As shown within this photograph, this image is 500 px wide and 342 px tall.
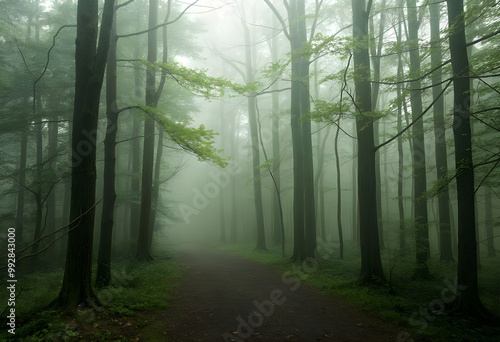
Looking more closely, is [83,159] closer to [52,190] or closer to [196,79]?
[196,79]

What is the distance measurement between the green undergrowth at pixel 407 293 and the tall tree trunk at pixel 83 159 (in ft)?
19.8

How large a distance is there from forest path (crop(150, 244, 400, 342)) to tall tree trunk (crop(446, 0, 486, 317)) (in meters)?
1.93

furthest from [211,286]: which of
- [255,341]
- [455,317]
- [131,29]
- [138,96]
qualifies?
[131,29]

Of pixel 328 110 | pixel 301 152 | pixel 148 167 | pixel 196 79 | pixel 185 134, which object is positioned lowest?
pixel 148 167

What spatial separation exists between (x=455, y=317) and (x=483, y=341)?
1.08 meters

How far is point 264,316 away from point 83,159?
4962 millimetres

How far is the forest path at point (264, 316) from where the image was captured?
190 inches

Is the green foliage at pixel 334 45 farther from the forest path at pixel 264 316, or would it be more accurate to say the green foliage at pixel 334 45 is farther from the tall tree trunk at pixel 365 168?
the forest path at pixel 264 316

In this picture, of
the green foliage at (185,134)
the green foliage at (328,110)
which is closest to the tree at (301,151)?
the green foliage at (328,110)

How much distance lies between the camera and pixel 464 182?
19.2 ft

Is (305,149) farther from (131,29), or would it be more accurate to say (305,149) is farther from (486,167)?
(131,29)

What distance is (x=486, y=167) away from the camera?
1020cm

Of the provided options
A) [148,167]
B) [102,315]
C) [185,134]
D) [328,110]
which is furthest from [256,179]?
[102,315]

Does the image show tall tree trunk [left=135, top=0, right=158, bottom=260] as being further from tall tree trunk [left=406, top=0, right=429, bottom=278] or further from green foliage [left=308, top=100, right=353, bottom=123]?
tall tree trunk [left=406, top=0, right=429, bottom=278]
